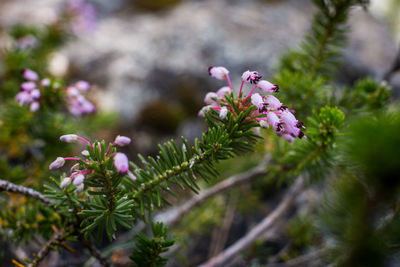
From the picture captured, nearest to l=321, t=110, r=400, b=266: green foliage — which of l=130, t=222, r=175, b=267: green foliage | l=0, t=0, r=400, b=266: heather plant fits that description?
l=0, t=0, r=400, b=266: heather plant

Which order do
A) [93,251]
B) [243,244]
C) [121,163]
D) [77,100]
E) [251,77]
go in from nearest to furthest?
[121,163] → [251,77] → [93,251] → [77,100] → [243,244]

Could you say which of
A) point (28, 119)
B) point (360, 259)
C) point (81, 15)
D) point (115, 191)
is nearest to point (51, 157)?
point (28, 119)

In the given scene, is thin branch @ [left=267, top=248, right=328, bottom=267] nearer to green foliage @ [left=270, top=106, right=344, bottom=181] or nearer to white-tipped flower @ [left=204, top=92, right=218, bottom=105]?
green foliage @ [left=270, top=106, right=344, bottom=181]

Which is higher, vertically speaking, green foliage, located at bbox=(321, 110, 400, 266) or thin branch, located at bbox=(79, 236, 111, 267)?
green foliage, located at bbox=(321, 110, 400, 266)

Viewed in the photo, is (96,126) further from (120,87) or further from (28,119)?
(120,87)

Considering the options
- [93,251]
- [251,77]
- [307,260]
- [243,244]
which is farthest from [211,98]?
[307,260]

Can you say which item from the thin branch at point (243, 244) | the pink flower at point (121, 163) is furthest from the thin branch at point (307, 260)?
the pink flower at point (121, 163)

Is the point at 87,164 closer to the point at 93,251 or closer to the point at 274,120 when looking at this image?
the point at 93,251

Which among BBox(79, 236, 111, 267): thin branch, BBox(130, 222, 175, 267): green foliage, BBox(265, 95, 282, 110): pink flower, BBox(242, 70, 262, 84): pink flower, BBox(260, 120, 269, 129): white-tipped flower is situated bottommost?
BBox(79, 236, 111, 267): thin branch
